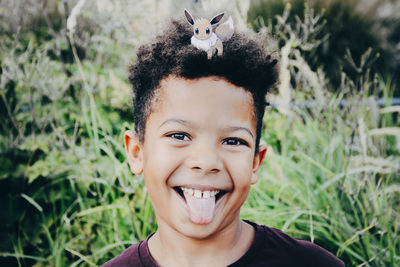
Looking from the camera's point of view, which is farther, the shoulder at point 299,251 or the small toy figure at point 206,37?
the shoulder at point 299,251

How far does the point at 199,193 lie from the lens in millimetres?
1555

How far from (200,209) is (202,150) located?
0.67 feet

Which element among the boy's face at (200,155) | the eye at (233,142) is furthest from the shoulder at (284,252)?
the eye at (233,142)

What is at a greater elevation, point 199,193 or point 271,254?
point 199,193

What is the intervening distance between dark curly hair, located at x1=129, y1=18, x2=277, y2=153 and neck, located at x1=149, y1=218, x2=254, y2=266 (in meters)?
0.39

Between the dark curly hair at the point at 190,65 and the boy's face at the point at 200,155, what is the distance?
4 centimetres

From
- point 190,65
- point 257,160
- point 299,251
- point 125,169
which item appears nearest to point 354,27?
point 125,169

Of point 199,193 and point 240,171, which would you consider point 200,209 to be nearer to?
point 199,193

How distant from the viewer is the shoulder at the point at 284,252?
1698 millimetres

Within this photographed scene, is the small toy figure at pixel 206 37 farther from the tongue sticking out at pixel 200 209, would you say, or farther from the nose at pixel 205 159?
the tongue sticking out at pixel 200 209

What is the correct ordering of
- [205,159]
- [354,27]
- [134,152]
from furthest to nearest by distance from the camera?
[354,27] < [134,152] < [205,159]

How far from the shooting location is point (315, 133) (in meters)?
3.49

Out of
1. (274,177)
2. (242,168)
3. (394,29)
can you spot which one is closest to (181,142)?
(242,168)

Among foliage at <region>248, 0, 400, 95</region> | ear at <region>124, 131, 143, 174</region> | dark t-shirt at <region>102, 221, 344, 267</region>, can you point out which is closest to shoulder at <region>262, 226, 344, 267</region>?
dark t-shirt at <region>102, 221, 344, 267</region>
